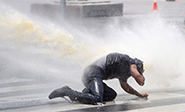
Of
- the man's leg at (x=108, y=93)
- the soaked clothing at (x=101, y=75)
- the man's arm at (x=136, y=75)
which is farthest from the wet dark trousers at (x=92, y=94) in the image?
the man's arm at (x=136, y=75)

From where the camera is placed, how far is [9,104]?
20.7ft

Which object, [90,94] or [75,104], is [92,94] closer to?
[90,94]

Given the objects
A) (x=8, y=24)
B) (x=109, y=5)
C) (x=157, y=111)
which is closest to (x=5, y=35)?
(x=8, y=24)

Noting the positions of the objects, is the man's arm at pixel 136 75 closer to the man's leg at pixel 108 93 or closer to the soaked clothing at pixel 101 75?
the soaked clothing at pixel 101 75

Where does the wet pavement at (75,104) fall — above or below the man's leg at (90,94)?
below

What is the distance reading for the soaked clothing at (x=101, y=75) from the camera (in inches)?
238

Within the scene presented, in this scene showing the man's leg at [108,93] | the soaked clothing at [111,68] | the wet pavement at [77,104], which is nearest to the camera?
the wet pavement at [77,104]

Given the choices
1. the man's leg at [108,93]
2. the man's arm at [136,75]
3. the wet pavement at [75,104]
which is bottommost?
the wet pavement at [75,104]

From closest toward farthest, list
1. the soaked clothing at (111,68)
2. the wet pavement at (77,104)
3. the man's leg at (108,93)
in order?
the wet pavement at (77,104), the soaked clothing at (111,68), the man's leg at (108,93)

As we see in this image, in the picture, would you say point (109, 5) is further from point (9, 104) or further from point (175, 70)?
point (9, 104)

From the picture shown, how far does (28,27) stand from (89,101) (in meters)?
4.22

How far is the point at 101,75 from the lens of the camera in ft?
20.3

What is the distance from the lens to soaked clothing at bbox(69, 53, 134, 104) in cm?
604

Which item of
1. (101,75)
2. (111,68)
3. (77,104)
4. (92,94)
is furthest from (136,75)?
(77,104)
